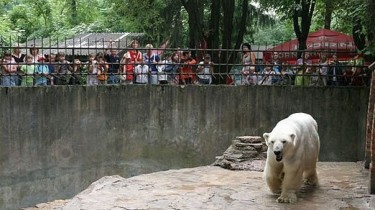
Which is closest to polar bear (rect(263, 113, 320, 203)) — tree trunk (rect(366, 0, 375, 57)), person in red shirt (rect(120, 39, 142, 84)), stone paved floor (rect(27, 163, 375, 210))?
stone paved floor (rect(27, 163, 375, 210))

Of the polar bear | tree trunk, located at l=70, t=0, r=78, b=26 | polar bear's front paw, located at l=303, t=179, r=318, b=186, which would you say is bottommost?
polar bear's front paw, located at l=303, t=179, r=318, b=186

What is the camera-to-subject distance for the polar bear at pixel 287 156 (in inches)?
298

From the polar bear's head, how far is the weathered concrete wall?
19.0 feet

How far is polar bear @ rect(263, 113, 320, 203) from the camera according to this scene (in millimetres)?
7566

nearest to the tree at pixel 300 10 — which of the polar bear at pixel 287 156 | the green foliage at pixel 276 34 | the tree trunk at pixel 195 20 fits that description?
the tree trunk at pixel 195 20

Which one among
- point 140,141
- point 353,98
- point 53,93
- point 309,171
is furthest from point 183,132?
point 309,171

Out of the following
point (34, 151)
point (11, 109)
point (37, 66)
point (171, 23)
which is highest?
point (171, 23)

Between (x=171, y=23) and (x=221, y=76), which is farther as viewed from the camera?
(x=171, y=23)

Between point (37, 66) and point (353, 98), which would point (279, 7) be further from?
point (37, 66)

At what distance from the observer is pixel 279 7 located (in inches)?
A: 711

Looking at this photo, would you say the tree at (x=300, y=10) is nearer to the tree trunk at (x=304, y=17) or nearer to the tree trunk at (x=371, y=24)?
the tree trunk at (x=304, y=17)

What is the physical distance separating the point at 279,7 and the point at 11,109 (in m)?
9.22

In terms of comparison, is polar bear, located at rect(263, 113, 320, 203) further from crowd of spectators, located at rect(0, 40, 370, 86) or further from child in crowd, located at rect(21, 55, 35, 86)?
child in crowd, located at rect(21, 55, 35, 86)

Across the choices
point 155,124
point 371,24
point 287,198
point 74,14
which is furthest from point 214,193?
point 74,14
